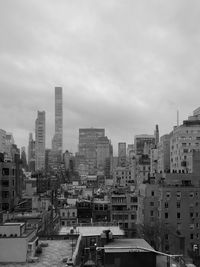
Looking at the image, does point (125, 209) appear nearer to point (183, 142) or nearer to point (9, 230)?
point (183, 142)

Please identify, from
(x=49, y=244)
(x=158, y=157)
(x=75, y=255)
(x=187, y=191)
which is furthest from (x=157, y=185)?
(x=158, y=157)

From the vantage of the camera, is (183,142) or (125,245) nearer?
(125,245)

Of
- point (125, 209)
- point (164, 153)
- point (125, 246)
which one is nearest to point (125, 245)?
point (125, 246)

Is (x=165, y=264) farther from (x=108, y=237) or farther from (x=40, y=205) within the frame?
(x=40, y=205)

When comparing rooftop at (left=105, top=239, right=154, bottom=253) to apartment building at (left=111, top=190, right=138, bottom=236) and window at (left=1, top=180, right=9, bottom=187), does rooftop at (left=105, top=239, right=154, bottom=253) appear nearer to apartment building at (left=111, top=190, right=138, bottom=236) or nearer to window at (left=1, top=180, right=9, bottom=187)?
apartment building at (left=111, top=190, right=138, bottom=236)

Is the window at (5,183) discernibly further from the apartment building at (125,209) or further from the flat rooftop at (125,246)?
the flat rooftop at (125,246)

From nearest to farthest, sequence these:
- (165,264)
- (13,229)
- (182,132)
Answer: (165,264), (13,229), (182,132)

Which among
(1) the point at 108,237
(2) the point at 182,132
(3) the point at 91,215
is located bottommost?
(3) the point at 91,215

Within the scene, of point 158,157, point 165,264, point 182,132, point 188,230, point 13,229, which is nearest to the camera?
point 165,264

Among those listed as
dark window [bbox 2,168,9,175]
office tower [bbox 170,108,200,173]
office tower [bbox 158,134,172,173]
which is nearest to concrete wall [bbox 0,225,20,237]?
dark window [bbox 2,168,9,175]

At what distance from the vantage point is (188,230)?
69375mm

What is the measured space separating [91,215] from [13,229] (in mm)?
64772

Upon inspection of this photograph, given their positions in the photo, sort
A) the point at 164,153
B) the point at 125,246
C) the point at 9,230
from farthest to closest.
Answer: the point at 164,153 < the point at 9,230 < the point at 125,246

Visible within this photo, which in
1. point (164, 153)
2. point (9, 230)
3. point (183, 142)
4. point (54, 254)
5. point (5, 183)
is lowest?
point (54, 254)
